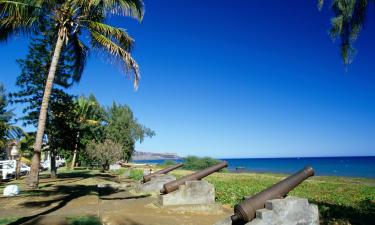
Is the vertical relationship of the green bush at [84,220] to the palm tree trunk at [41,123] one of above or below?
below

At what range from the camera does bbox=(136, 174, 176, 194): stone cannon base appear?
49.1 feet

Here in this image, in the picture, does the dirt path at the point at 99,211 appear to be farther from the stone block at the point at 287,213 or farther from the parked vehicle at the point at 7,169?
the parked vehicle at the point at 7,169

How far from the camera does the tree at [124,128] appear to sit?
1887 inches

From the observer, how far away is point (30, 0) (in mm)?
13492

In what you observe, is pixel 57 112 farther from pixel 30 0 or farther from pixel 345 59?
pixel 345 59

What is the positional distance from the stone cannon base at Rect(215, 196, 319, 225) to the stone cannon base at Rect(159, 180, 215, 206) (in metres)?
4.47

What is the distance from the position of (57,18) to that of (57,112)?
9.72 meters

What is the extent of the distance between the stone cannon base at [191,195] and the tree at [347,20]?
6.20 meters

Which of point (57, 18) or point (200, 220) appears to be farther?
point (57, 18)

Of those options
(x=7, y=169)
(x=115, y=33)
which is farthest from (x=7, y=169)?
(x=115, y=33)

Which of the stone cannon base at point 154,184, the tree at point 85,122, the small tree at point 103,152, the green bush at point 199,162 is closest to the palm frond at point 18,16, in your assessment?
the stone cannon base at point 154,184

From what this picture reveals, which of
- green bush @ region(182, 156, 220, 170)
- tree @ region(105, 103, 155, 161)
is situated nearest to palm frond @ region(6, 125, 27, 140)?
tree @ region(105, 103, 155, 161)

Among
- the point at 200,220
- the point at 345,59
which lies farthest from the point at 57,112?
the point at 345,59

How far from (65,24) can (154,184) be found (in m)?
7.51
